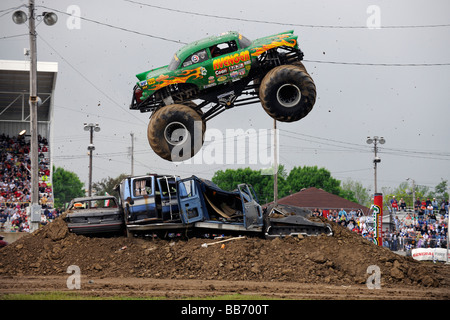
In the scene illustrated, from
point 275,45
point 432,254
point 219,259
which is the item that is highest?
point 275,45

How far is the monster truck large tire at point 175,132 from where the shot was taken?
14680mm

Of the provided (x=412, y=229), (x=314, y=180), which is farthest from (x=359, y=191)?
(x=412, y=229)

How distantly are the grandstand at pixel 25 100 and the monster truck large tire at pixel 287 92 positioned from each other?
20.5m

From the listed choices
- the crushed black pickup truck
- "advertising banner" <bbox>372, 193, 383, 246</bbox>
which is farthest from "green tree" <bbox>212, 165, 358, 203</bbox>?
the crushed black pickup truck

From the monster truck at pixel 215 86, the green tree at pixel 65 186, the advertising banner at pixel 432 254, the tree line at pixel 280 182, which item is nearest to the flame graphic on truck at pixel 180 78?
the monster truck at pixel 215 86

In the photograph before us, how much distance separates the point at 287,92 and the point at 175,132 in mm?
3071

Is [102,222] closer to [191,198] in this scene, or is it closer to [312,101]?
[191,198]

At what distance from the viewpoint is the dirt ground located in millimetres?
14180

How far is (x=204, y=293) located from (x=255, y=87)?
5690 mm

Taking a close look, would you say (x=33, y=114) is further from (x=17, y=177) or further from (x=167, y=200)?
(x=17, y=177)

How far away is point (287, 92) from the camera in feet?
47.9

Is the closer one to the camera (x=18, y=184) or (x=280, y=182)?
(x=18, y=184)

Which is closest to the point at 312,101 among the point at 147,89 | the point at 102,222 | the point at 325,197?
the point at 147,89

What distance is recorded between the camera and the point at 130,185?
18203 millimetres
